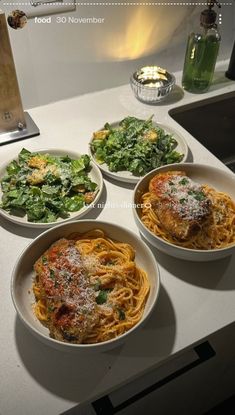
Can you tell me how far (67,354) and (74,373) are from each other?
39mm

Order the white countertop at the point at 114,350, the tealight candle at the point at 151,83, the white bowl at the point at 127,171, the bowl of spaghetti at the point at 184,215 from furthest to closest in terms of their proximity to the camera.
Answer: the tealight candle at the point at 151,83 → the white bowl at the point at 127,171 → the bowl of spaghetti at the point at 184,215 → the white countertop at the point at 114,350

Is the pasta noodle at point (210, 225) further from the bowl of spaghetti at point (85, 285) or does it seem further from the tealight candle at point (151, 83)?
the tealight candle at point (151, 83)

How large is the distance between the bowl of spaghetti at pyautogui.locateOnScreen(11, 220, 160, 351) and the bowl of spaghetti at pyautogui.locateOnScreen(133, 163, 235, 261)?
0.26 feet

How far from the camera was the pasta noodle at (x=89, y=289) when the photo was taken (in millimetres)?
684

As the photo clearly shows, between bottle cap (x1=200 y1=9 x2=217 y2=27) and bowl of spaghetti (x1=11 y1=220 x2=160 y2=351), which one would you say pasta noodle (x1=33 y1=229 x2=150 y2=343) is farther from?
bottle cap (x1=200 y1=9 x2=217 y2=27)

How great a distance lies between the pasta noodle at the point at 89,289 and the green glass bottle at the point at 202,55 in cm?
83

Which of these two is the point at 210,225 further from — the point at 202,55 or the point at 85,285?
the point at 202,55

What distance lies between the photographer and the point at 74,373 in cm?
70

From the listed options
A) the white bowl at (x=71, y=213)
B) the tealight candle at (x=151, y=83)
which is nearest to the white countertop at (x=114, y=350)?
the white bowl at (x=71, y=213)

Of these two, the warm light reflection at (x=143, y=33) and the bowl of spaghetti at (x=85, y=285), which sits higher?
the warm light reflection at (x=143, y=33)

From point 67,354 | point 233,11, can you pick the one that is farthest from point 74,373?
point 233,11

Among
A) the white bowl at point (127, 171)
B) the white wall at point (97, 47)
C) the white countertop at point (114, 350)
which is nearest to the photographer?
the white countertop at point (114, 350)

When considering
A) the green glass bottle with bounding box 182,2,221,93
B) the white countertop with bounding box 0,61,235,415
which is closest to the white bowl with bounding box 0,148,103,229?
the white countertop with bounding box 0,61,235,415

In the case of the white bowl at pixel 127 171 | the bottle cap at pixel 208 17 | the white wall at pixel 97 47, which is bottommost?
the white bowl at pixel 127 171
